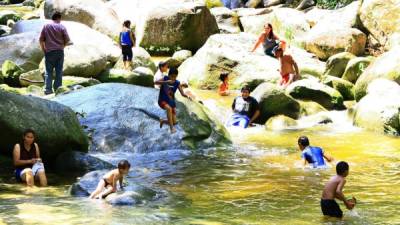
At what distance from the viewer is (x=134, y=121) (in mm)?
12312

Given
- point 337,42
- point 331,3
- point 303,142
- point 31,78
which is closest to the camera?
point 303,142

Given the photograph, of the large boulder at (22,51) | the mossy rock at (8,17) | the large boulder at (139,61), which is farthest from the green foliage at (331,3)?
the large boulder at (22,51)

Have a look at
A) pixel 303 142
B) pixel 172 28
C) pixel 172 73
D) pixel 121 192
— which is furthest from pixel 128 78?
pixel 121 192

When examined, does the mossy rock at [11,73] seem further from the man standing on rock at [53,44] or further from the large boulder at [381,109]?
the large boulder at [381,109]

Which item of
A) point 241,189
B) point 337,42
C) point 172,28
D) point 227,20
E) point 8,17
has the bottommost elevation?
point 241,189

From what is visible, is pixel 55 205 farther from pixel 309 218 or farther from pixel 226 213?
pixel 309 218

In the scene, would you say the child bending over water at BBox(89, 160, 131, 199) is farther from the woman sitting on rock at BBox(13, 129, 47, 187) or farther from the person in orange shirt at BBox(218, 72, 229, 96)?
the person in orange shirt at BBox(218, 72, 229, 96)

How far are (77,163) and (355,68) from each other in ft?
35.3

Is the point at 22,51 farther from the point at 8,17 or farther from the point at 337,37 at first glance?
the point at 8,17

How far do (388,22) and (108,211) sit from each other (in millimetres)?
15806

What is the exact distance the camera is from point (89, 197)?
802cm

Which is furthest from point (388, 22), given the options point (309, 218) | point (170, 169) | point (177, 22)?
point (309, 218)

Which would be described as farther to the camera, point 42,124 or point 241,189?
point 42,124

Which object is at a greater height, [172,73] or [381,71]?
[172,73]
